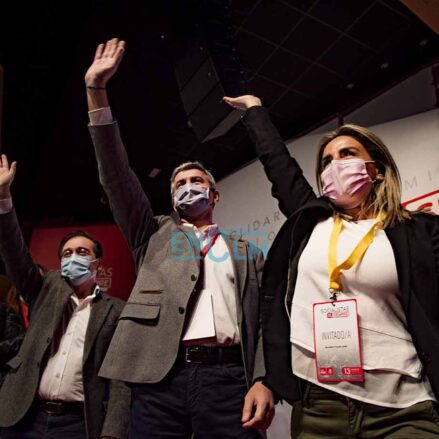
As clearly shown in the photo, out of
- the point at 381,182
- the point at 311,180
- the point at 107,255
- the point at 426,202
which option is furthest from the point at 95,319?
the point at 107,255

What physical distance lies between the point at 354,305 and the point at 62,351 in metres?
1.48

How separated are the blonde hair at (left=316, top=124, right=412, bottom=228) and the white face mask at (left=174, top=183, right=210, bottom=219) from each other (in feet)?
1.73

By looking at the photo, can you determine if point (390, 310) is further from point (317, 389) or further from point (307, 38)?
point (307, 38)

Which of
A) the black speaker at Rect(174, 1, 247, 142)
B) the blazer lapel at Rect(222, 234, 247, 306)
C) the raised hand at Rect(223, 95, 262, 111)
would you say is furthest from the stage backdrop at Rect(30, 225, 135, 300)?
the raised hand at Rect(223, 95, 262, 111)

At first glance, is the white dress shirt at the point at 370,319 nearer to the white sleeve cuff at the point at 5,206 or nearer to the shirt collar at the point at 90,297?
the shirt collar at the point at 90,297

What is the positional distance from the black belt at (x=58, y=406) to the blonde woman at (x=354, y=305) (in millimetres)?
1088

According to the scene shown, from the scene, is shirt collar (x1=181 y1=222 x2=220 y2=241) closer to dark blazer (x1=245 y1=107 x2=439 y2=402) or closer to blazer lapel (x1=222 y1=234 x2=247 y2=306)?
blazer lapel (x1=222 y1=234 x2=247 y2=306)

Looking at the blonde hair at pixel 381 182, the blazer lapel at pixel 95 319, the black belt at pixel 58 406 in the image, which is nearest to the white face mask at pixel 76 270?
the blazer lapel at pixel 95 319

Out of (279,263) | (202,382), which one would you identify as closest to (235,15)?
(279,263)

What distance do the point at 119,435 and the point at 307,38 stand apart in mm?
3462

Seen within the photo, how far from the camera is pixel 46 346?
2.10m

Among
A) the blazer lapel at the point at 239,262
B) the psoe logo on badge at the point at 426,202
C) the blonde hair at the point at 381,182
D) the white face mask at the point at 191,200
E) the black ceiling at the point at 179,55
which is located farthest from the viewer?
the black ceiling at the point at 179,55

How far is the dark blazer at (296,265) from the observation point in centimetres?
116

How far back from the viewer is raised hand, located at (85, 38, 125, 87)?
1811 mm
